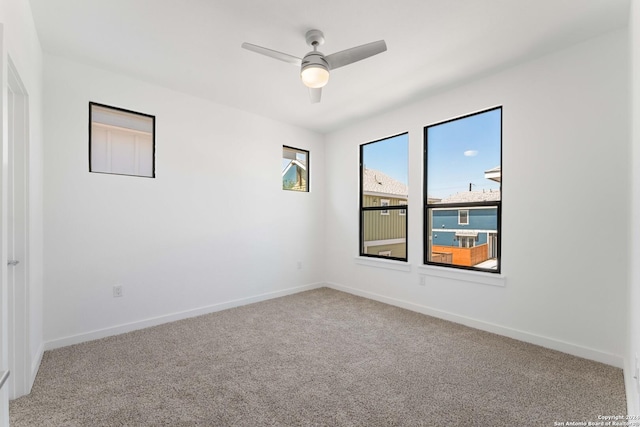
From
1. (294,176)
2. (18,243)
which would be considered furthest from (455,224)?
(18,243)

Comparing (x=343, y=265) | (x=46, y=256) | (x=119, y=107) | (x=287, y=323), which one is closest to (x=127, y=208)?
(x=46, y=256)

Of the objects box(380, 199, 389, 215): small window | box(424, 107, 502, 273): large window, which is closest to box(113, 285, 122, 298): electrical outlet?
box(380, 199, 389, 215): small window

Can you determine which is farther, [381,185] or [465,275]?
[381,185]

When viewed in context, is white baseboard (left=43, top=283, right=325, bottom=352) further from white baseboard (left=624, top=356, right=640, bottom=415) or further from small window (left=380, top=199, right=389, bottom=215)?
white baseboard (left=624, top=356, right=640, bottom=415)

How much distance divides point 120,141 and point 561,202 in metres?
4.37

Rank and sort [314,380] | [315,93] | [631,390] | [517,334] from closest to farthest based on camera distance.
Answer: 1. [631,390]
2. [314,380]
3. [315,93]
4. [517,334]

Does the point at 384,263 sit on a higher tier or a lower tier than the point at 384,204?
lower

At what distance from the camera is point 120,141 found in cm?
317

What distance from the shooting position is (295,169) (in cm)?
475

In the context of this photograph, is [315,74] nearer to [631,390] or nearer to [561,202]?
[561,202]

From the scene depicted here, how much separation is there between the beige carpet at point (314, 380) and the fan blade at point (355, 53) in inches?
95.0

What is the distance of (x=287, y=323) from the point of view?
3.32 m

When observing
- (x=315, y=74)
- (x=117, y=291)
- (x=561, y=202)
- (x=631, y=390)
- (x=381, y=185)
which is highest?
(x=315, y=74)

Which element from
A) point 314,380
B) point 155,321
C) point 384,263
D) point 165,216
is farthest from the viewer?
point 384,263
